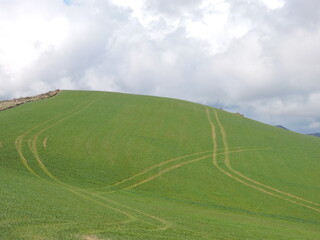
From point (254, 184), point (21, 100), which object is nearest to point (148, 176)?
point (254, 184)

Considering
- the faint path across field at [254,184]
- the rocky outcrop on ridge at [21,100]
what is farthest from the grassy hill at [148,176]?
the rocky outcrop on ridge at [21,100]

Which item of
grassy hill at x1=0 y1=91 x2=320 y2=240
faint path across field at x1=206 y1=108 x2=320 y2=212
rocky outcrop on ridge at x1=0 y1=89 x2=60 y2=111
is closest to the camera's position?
grassy hill at x1=0 y1=91 x2=320 y2=240

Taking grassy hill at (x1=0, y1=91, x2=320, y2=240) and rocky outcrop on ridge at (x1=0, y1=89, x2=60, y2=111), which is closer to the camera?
grassy hill at (x1=0, y1=91, x2=320, y2=240)

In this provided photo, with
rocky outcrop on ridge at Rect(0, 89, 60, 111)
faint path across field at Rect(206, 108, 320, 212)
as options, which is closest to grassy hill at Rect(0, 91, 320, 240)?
faint path across field at Rect(206, 108, 320, 212)

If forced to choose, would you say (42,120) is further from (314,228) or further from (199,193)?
(314,228)

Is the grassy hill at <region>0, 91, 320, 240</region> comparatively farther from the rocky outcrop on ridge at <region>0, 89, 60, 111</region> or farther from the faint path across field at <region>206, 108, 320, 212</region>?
the rocky outcrop on ridge at <region>0, 89, 60, 111</region>

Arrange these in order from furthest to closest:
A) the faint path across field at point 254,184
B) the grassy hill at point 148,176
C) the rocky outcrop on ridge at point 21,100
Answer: the rocky outcrop on ridge at point 21,100, the faint path across field at point 254,184, the grassy hill at point 148,176

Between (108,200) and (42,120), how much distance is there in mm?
33360

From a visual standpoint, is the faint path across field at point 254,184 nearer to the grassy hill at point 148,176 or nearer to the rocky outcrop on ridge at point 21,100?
the grassy hill at point 148,176

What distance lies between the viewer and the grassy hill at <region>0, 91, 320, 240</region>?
1926cm

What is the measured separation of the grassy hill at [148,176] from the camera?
19.3m

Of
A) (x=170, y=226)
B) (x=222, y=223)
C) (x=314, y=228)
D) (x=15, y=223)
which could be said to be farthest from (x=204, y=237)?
(x=314, y=228)

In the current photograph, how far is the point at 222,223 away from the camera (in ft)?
78.7

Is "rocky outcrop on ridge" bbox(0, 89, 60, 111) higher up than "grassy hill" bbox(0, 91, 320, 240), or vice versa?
"rocky outcrop on ridge" bbox(0, 89, 60, 111)
